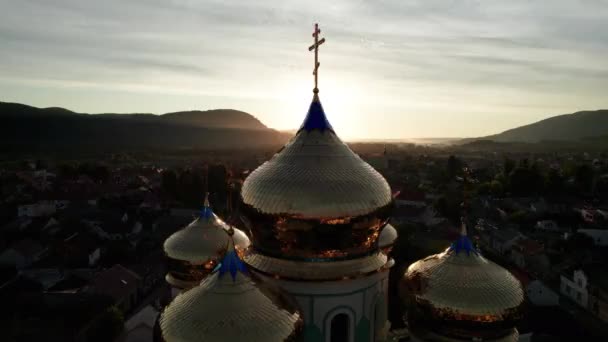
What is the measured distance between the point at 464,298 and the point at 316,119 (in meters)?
4.18

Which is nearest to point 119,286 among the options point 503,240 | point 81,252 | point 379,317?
point 81,252

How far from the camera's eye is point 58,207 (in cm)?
5525

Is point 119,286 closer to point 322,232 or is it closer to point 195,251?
point 195,251

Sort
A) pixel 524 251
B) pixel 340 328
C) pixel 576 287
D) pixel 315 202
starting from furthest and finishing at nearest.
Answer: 1. pixel 524 251
2. pixel 576 287
3. pixel 340 328
4. pixel 315 202

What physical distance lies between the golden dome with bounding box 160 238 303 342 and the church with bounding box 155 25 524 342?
0.12 feet

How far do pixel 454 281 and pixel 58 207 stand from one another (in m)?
56.7

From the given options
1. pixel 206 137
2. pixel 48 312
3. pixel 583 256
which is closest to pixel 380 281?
pixel 48 312

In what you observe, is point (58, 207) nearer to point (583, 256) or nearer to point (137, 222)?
point (137, 222)

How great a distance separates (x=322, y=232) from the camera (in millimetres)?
8078

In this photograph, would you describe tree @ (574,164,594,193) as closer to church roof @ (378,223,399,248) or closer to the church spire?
church roof @ (378,223,399,248)

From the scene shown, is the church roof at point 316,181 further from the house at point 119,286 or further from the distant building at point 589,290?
the distant building at point 589,290

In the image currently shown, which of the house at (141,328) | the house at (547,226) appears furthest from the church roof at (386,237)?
the house at (547,226)

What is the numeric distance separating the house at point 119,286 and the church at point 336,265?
20517 millimetres

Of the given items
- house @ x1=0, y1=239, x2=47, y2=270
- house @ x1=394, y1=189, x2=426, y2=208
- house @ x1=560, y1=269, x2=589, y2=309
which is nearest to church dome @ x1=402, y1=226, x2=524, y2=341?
house @ x1=560, y1=269, x2=589, y2=309
